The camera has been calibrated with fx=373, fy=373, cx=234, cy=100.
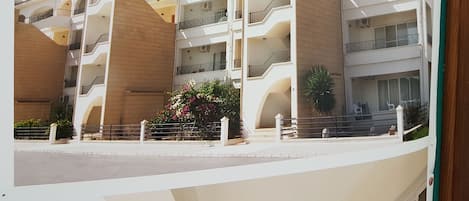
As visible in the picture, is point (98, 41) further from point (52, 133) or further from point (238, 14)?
point (238, 14)

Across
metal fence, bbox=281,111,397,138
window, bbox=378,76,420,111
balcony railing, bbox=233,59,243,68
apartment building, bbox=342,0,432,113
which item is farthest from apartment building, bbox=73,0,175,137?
window, bbox=378,76,420,111

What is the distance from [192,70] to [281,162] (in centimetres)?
38

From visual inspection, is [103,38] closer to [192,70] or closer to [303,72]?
[192,70]

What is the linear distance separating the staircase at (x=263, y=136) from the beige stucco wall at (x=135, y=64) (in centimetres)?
29

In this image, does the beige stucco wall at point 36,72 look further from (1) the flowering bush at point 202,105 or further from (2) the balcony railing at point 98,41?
(1) the flowering bush at point 202,105

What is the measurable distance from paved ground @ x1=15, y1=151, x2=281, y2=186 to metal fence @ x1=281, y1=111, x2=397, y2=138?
0.67 ft

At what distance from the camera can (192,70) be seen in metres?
1.10

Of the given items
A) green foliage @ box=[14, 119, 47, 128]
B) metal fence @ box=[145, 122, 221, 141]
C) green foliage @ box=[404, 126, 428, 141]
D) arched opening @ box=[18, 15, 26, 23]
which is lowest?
green foliage @ box=[404, 126, 428, 141]

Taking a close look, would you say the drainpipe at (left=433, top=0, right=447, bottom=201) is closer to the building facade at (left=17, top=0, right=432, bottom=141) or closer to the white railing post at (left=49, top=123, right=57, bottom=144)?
the building facade at (left=17, top=0, right=432, bottom=141)

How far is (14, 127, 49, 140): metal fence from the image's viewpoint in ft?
2.57

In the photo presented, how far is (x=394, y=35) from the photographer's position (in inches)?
54.5

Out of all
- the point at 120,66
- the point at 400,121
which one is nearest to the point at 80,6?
the point at 120,66

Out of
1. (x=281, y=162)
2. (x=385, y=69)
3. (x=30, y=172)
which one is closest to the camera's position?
(x=30, y=172)

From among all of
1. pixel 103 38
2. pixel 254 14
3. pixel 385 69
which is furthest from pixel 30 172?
pixel 385 69
